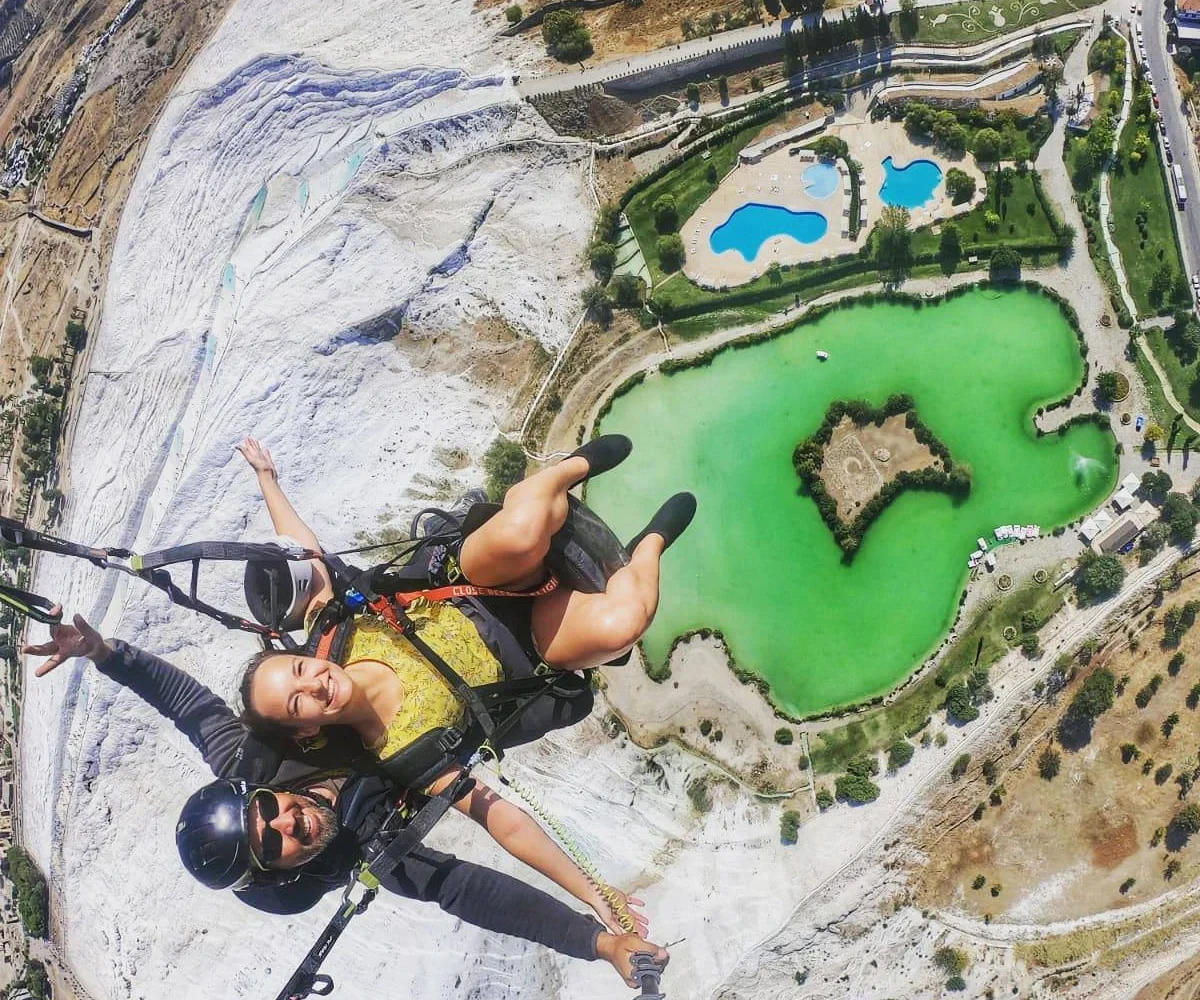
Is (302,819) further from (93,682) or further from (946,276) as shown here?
(946,276)

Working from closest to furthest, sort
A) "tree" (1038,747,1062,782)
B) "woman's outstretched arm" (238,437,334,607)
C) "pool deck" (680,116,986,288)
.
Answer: "woman's outstretched arm" (238,437,334,607) < "tree" (1038,747,1062,782) < "pool deck" (680,116,986,288)

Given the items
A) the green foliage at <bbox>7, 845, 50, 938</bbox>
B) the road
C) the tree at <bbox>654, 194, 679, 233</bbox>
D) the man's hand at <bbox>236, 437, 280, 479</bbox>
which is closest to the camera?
the man's hand at <bbox>236, 437, 280, 479</bbox>

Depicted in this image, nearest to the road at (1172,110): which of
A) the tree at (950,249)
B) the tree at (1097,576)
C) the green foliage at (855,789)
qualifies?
the tree at (950,249)

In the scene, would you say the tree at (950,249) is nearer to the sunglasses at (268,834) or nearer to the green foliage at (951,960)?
the green foliage at (951,960)

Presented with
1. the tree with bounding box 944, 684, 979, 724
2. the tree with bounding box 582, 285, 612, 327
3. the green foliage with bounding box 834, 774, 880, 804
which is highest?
the tree with bounding box 582, 285, 612, 327

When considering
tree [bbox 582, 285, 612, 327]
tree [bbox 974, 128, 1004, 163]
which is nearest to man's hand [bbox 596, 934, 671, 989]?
tree [bbox 582, 285, 612, 327]

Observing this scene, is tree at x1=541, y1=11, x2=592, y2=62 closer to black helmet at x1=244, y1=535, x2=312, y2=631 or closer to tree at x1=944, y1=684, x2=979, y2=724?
black helmet at x1=244, y1=535, x2=312, y2=631

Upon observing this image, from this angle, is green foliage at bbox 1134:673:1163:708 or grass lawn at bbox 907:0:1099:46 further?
grass lawn at bbox 907:0:1099:46
